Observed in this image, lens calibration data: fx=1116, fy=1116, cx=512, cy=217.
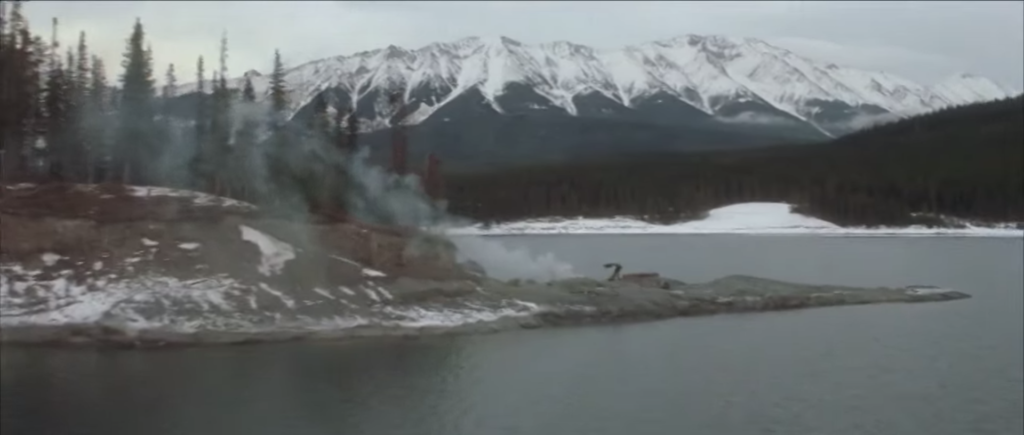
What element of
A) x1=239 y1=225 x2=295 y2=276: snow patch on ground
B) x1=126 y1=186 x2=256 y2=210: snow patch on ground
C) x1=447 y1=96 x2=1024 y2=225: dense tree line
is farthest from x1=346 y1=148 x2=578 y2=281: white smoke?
x1=447 y1=96 x2=1024 y2=225: dense tree line

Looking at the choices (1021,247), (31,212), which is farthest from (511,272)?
(31,212)

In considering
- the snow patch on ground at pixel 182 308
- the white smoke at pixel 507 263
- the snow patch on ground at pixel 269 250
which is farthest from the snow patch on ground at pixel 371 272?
the white smoke at pixel 507 263

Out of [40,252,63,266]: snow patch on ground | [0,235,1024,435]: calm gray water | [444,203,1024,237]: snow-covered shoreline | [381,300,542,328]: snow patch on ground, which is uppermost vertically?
[444,203,1024,237]: snow-covered shoreline

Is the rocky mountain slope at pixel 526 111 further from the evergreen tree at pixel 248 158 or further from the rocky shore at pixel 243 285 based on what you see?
the rocky shore at pixel 243 285

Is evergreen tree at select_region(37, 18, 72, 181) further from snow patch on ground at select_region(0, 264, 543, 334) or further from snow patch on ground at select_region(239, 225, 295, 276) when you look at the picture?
snow patch on ground at select_region(239, 225, 295, 276)

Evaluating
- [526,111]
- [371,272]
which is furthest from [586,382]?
[526,111]

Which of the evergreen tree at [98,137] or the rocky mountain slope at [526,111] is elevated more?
the rocky mountain slope at [526,111]

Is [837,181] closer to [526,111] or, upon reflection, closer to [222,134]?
[222,134]
